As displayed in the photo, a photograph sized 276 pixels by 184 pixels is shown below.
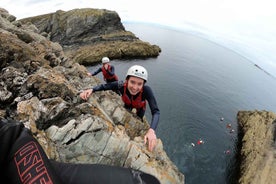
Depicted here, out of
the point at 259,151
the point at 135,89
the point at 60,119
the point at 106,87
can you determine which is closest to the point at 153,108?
the point at 135,89

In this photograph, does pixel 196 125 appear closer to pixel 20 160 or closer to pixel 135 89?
pixel 135 89

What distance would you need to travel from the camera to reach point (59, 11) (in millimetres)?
119500

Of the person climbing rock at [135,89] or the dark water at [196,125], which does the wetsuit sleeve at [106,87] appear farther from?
the dark water at [196,125]

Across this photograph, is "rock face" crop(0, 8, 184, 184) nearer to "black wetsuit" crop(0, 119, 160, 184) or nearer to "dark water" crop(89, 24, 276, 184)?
"black wetsuit" crop(0, 119, 160, 184)

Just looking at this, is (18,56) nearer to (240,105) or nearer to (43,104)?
(43,104)

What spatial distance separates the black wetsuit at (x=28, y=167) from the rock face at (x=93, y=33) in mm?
85232

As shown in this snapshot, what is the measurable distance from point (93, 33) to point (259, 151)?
100 metres

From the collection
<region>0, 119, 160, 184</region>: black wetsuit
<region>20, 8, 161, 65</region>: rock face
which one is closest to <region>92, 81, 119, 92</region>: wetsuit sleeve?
<region>0, 119, 160, 184</region>: black wetsuit

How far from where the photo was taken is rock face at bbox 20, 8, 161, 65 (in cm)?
9412

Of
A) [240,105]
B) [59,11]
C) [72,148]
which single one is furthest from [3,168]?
[59,11]

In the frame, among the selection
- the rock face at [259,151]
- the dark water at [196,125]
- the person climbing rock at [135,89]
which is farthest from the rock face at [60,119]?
the dark water at [196,125]

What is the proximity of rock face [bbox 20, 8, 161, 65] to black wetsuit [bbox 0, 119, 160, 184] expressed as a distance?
85.2 m

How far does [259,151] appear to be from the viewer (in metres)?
29.0

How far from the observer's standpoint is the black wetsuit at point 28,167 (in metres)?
3.75
